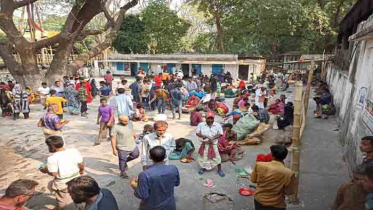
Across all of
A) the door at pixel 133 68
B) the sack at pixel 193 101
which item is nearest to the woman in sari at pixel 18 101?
the sack at pixel 193 101

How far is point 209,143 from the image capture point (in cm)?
521

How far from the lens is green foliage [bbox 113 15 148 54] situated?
2816cm

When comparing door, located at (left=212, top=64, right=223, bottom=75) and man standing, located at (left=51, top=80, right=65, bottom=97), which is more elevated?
door, located at (left=212, top=64, right=223, bottom=75)

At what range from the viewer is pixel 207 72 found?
909 inches

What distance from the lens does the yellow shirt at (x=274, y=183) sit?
2906 millimetres

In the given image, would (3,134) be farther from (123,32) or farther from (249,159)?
(123,32)

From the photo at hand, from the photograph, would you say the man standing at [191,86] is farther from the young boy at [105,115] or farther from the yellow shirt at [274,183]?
the yellow shirt at [274,183]

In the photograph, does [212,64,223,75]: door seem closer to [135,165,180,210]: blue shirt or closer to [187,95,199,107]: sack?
[187,95,199,107]: sack

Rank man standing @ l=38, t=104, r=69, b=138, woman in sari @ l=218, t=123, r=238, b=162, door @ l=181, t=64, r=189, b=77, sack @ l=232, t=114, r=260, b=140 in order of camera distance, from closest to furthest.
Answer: man standing @ l=38, t=104, r=69, b=138 → woman in sari @ l=218, t=123, r=238, b=162 → sack @ l=232, t=114, r=260, b=140 → door @ l=181, t=64, r=189, b=77

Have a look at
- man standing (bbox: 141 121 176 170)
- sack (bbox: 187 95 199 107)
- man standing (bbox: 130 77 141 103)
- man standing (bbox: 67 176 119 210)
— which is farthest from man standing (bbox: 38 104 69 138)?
sack (bbox: 187 95 199 107)

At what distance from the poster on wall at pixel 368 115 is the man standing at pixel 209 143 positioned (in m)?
2.59

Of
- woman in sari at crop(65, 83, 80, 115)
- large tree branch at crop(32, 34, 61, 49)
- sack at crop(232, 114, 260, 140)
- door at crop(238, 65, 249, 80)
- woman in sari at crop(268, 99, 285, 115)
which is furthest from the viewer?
door at crop(238, 65, 249, 80)

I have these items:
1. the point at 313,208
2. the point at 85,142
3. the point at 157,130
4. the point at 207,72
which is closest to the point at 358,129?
the point at 313,208

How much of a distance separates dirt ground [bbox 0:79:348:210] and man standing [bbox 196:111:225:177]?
0.21 m
